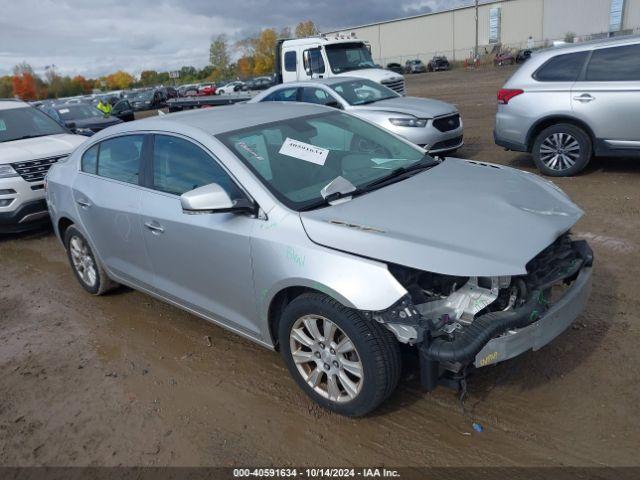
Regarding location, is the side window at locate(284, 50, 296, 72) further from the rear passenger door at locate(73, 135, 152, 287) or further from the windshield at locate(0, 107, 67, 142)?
the rear passenger door at locate(73, 135, 152, 287)

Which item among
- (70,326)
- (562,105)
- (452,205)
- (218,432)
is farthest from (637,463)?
(562,105)

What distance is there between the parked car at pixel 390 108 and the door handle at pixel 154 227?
4.80 m

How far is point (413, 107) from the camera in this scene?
9.12 meters

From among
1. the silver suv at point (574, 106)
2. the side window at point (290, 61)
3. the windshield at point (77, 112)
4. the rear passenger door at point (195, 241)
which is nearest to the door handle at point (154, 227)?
the rear passenger door at point (195, 241)

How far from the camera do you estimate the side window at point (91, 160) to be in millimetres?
4691

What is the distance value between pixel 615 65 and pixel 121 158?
6.26m

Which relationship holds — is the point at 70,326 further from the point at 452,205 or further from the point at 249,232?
Answer: the point at 452,205

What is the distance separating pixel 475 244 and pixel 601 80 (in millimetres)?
5500

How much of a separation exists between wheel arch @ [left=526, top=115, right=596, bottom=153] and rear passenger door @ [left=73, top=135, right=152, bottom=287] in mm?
5662

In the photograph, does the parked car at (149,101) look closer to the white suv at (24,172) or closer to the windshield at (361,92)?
the windshield at (361,92)

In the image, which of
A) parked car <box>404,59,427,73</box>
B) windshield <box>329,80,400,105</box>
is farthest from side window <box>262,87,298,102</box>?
parked car <box>404,59,427,73</box>

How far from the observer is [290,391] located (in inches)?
134

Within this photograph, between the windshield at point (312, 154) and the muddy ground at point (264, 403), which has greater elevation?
the windshield at point (312, 154)

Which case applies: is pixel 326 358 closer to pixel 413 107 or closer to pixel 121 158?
pixel 121 158
